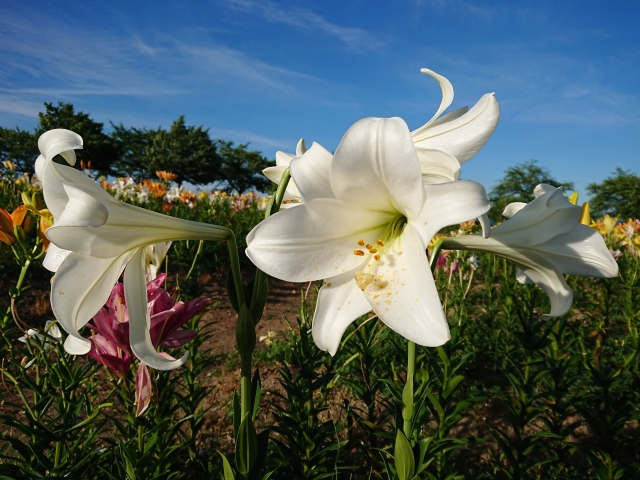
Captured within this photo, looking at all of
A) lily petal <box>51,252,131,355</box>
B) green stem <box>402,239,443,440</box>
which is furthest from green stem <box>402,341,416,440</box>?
lily petal <box>51,252,131,355</box>

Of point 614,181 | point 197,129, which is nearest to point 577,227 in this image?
point 614,181

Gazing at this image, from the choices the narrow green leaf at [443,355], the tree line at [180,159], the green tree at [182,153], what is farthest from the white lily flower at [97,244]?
the green tree at [182,153]

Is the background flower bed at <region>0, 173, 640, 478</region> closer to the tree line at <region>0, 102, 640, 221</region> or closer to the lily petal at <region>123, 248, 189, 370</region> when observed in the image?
the lily petal at <region>123, 248, 189, 370</region>

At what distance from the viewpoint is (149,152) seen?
31641 mm

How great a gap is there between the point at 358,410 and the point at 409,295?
172 centimetres

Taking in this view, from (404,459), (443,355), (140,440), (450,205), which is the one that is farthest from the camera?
(443,355)

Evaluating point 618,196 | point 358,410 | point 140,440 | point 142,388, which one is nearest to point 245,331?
point 142,388

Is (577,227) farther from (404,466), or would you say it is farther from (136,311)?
(136,311)

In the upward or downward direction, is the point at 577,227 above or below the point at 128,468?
above

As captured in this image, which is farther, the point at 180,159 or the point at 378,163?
the point at 180,159

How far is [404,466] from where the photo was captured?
79 cm

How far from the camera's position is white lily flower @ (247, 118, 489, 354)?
2.01ft

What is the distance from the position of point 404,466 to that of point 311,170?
23.7 inches

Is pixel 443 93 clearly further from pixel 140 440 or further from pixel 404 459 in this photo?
pixel 140 440
